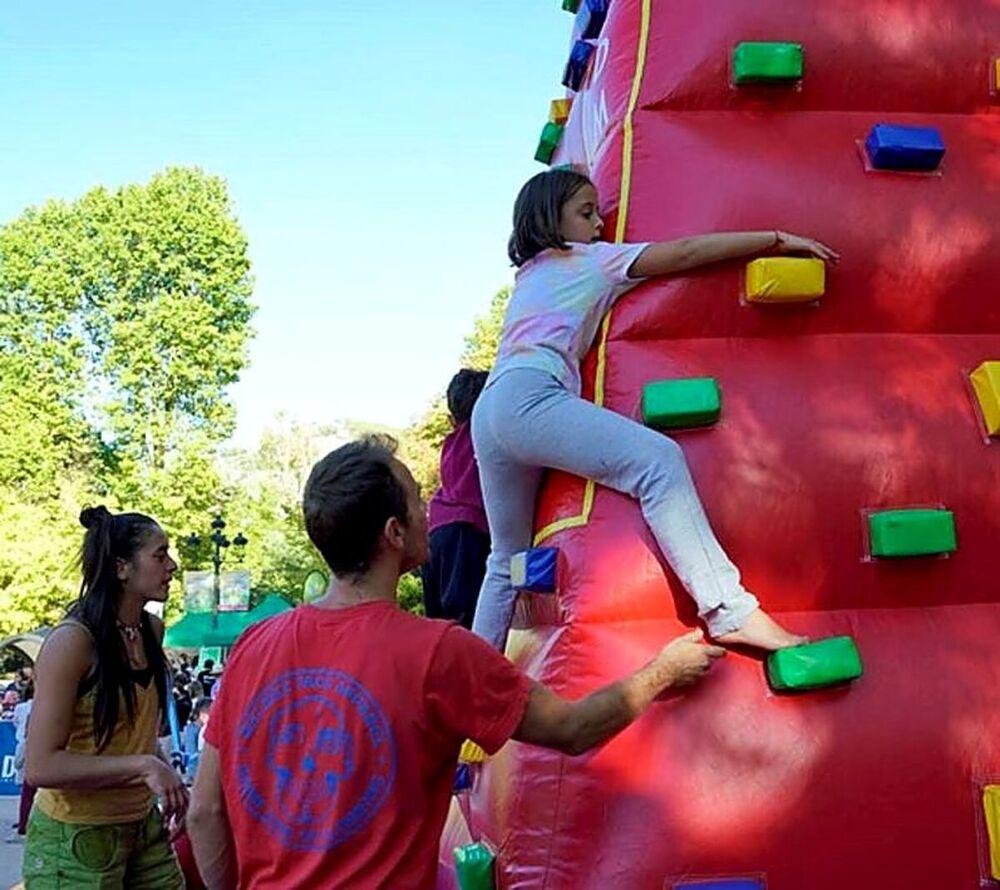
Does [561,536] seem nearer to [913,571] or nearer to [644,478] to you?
[644,478]

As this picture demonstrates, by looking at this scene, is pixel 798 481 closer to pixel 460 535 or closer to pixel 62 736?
pixel 460 535

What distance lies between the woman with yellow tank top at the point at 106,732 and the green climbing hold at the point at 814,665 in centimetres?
155

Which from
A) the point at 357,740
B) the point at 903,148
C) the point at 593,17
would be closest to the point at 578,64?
the point at 593,17

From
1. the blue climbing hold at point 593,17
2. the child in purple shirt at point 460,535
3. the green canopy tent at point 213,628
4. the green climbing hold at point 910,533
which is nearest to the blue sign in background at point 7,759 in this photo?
the green canopy tent at point 213,628

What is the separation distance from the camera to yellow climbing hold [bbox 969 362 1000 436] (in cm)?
323

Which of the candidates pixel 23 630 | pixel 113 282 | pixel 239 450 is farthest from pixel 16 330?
pixel 239 450

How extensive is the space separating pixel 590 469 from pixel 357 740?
112 centimetres

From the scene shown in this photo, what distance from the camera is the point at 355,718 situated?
218 cm

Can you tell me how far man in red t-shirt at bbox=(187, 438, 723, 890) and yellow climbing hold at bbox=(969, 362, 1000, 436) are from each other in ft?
4.87

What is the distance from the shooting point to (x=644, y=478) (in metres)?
2.98

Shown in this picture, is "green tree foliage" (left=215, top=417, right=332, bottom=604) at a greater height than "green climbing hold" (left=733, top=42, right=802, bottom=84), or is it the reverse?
"green tree foliage" (left=215, top=417, right=332, bottom=604)

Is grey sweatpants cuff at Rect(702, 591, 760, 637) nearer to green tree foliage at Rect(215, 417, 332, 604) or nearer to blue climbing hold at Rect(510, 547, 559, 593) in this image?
blue climbing hold at Rect(510, 547, 559, 593)

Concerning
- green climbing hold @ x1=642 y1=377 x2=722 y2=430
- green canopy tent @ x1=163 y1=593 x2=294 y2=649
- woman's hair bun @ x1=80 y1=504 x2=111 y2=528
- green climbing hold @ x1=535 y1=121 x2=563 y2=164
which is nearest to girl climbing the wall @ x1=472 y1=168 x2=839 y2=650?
green climbing hold @ x1=642 y1=377 x2=722 y2=430

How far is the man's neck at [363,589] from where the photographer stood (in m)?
2.33
